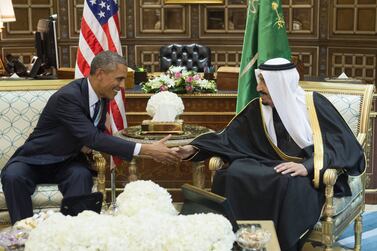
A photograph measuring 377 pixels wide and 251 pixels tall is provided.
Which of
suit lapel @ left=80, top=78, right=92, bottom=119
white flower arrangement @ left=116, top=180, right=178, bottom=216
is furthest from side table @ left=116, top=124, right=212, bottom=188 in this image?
white flower arrangement @ left=116, top=180, right=178, bottom=216

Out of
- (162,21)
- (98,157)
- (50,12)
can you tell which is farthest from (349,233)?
(50,12)

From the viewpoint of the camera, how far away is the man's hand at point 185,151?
4059 mm

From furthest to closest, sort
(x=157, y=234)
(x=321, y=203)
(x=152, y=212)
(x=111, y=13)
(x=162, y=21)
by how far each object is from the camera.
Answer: (x=162, y=21) → (x=111, y=13) → (x=321, y=203) → (x=152, y=212) → (x=157, y=234)

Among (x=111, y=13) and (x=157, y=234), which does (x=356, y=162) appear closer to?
(x=157, y=234)

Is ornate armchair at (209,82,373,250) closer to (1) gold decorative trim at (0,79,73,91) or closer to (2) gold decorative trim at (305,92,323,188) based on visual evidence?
(2) gold decorative trim at (305,92,323,188)

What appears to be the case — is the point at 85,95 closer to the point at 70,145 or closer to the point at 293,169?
the point at 70,145

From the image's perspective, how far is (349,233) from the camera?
15.7 feet

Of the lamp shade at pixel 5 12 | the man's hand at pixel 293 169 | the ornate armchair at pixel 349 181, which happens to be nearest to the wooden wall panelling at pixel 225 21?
the lamp shade at pixel 5 12

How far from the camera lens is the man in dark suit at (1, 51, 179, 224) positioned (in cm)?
392

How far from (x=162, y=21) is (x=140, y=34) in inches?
14.1

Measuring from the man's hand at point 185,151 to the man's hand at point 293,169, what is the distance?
21.8 inches

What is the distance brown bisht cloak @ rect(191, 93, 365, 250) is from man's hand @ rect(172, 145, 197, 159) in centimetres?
4

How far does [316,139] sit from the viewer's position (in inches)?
157

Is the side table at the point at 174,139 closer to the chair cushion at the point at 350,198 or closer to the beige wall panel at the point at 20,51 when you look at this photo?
the chair cushion at the point at 350,198
